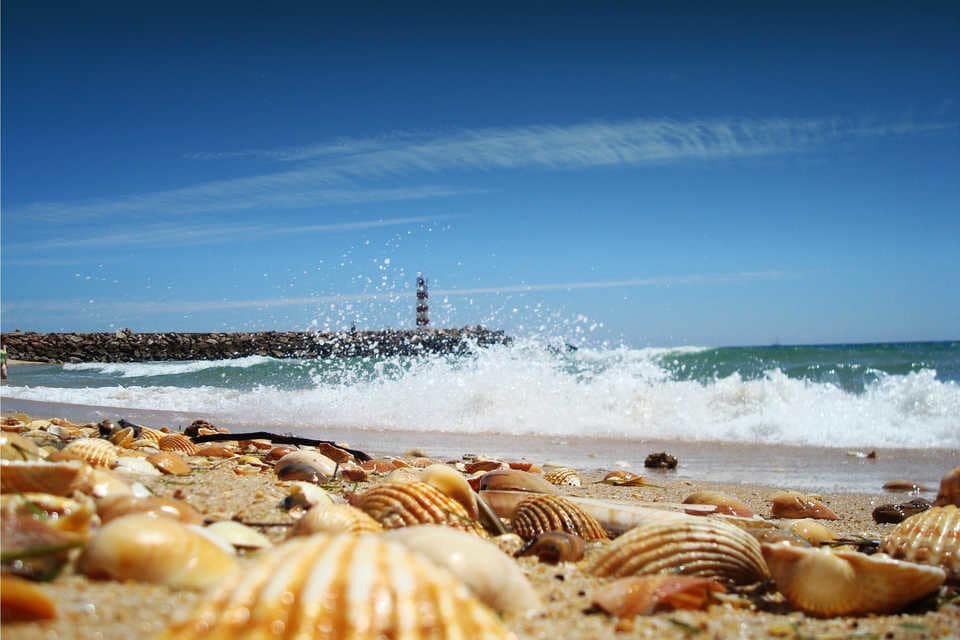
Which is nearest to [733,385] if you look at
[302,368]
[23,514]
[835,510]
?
[835,510]

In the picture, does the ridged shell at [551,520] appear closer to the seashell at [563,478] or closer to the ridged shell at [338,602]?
the ridged shell at [338,602]

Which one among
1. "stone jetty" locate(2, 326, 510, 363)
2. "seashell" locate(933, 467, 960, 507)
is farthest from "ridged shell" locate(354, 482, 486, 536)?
"stone jetty" locate(2, 326, 510, 363)

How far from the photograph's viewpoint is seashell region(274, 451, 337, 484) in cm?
422

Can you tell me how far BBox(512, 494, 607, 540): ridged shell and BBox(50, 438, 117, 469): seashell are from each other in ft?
6.37

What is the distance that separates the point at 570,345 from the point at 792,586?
13.4 m

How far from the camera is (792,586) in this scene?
2.23 meters

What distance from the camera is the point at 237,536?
2168 mm

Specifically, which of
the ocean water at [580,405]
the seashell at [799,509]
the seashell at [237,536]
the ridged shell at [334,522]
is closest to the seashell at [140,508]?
the seashell at [237,536]

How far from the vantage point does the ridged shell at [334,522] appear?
89.1 inches

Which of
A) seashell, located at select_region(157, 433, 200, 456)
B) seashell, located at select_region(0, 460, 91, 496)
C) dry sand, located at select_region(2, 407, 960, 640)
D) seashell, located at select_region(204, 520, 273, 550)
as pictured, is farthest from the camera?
seashell, located at select_region(157, 433, 200, 456)

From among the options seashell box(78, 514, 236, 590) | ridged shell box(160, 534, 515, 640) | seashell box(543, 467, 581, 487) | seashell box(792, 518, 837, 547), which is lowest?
seashell box(543, 467, 581, 487)

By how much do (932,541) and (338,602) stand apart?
7.71 feet

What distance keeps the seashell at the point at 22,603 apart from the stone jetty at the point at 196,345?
3599 cm

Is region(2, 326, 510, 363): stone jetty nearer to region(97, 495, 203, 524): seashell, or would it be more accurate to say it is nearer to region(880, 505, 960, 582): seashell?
region(880, 505, 960, 582): seashell
